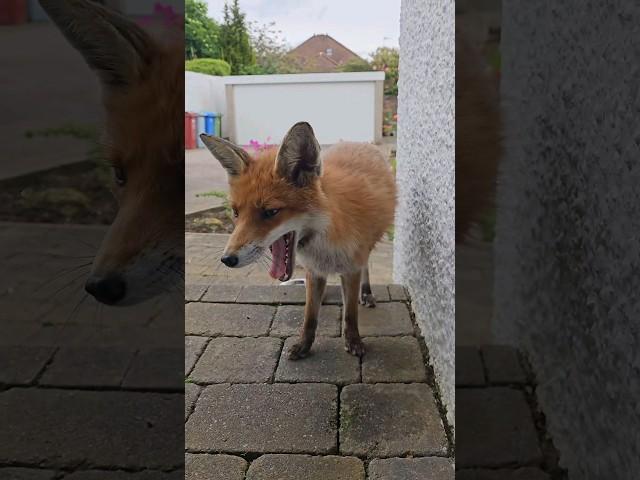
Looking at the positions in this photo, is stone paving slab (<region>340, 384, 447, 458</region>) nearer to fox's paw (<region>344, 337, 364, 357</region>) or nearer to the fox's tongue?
fox's paw (<region>344, 337, 364, 357</region>)

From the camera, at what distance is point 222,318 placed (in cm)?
278

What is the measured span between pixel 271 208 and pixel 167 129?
131 centimetres

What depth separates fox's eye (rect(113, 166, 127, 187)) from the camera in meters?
0.73

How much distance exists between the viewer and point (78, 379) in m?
0.79

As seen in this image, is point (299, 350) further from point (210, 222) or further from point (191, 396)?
point (210, 222)

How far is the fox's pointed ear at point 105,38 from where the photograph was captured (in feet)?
2.26

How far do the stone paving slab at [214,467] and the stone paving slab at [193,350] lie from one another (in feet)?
1.93

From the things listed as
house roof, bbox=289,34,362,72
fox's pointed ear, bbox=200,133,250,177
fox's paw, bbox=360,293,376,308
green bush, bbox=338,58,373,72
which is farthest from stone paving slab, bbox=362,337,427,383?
house roof, bbox=289,34,362,72

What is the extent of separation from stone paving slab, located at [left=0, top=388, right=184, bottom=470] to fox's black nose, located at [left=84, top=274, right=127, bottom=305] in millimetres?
156

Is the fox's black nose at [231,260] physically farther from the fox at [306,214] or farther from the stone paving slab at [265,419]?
the stone paving slab at [265,419]

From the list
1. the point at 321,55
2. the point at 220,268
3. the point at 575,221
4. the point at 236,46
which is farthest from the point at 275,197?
the point at 321,55

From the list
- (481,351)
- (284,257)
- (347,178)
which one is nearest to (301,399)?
(284,257)

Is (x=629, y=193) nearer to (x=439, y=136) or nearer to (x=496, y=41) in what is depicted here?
(x=496, y=41)

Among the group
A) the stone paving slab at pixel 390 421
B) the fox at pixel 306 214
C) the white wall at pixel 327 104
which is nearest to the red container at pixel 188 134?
the fox at pixel 306 214
